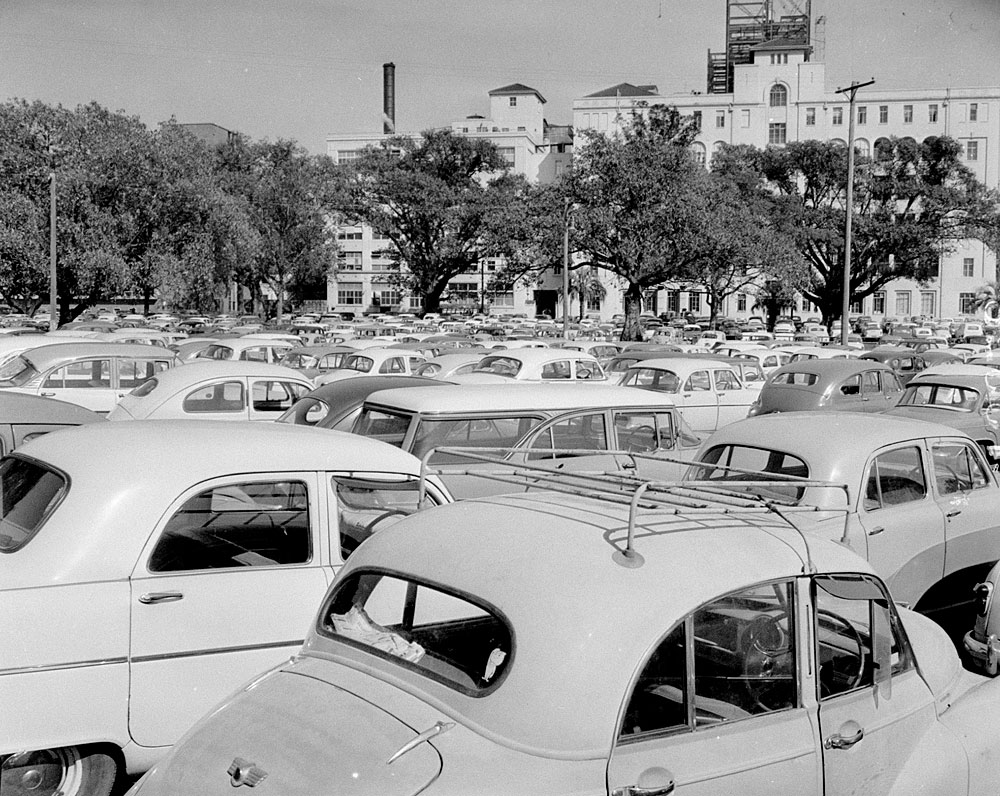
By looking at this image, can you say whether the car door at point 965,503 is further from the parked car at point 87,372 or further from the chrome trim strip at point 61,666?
the parked car at point 87,372

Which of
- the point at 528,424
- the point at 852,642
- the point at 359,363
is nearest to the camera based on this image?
the point at 852,642

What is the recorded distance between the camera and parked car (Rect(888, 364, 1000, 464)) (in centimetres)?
1459

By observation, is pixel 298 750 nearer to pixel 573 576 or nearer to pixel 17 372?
pixel 573 576

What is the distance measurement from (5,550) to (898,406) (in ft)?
44.1

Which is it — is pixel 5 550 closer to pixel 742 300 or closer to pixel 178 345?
pixel 178 345

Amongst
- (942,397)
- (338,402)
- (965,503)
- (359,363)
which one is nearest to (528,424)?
(338,402)

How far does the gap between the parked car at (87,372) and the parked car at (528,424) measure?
6901 mm

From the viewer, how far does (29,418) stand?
29.2 feet

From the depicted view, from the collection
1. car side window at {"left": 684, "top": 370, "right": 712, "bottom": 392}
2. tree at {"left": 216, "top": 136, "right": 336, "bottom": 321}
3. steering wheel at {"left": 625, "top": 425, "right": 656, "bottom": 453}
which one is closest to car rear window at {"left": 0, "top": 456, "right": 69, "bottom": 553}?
steering wheel at {"left": 625, "top": 425, "right": 656, "bottom": 453}

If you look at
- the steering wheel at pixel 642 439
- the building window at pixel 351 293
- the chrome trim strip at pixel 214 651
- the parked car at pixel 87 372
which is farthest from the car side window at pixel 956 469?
the building window at pixel 351 293

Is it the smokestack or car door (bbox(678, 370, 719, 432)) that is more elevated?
the smokestack

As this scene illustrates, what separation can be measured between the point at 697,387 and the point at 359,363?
255 inches

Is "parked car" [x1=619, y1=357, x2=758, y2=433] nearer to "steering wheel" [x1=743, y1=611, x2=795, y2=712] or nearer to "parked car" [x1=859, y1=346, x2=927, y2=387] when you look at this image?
"parked car" [x1=859, y1=346, x2=927, y2=387]

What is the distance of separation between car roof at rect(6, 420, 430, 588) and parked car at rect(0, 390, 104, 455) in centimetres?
380
